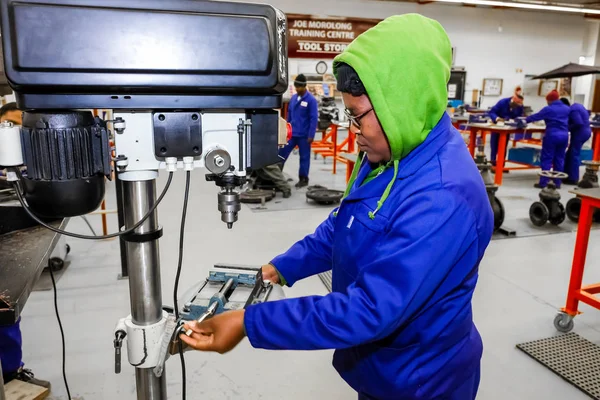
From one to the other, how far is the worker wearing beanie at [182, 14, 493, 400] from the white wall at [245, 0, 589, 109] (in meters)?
9.11

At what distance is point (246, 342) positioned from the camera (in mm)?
2189

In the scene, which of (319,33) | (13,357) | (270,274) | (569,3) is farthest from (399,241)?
(569,3)

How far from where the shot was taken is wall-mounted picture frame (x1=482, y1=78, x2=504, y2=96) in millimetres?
10273

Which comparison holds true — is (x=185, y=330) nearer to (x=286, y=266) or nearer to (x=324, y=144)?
(x=286, y=266)

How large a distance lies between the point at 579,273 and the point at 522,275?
0.70m

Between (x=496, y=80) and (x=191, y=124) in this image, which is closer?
(x=191, y=124)

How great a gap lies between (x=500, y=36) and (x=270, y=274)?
11.0 m

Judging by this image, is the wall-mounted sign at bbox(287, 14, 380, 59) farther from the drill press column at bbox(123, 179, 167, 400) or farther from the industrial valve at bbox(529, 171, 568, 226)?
the drill press column at bbox(123, 179, 167, 400)

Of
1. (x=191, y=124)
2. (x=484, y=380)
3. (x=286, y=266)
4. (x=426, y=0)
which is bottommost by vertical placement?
(x=484, y=380)

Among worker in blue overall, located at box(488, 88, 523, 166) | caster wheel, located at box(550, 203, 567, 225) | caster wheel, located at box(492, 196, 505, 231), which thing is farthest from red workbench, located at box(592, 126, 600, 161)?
caster wheel, located at box(492, 196, 505, 231)

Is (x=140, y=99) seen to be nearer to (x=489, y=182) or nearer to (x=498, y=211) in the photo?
(x=489, y=182)

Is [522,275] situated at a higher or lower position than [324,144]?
lower

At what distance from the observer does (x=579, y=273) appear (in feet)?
7.39

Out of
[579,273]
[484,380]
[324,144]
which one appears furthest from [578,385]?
[324,144]
